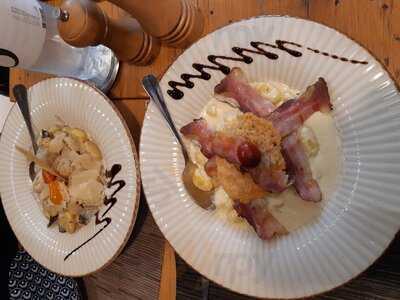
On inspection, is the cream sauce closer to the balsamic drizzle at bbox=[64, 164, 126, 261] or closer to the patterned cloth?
the balsamic drizzle at bbox=[64, 164, 126, 261]

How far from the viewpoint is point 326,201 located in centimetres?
85

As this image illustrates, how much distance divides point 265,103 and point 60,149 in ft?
1.99

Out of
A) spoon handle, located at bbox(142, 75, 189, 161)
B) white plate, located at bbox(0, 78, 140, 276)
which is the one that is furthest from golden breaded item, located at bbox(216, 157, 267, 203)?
white plate, located at bbox(0, 78, 140, 276)

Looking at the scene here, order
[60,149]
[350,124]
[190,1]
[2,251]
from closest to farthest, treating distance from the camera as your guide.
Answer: [350,124] < [190,1] < [60,149] < [2,251]

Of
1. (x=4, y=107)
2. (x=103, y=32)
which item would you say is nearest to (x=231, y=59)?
(x=103, y=32)

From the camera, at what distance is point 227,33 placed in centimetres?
93

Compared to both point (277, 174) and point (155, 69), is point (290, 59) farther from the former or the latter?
point (155, 69)

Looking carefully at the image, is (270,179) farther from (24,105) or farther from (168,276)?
(24,105)

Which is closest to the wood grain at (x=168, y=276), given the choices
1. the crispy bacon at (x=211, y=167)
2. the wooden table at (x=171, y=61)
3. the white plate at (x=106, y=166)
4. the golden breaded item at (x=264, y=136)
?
the wooden table at (x=171, y=61)

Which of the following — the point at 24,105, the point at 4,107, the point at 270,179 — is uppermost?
the point at 270,179

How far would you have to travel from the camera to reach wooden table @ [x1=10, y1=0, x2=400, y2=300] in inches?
34.0

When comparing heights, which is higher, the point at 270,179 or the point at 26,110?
the point at 270,179

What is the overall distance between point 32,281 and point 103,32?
961 mm

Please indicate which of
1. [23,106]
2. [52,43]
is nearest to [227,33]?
[52,43]
